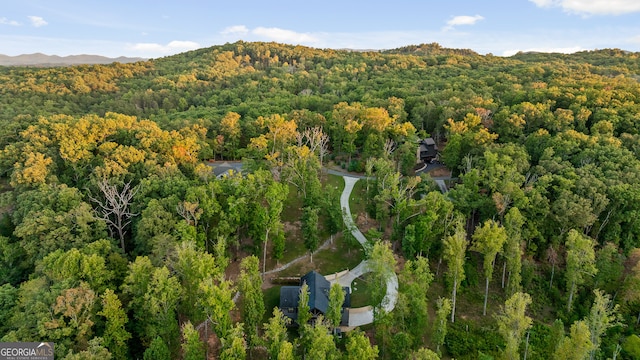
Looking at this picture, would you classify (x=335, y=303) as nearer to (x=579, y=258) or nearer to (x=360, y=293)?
(x=360, y=293)

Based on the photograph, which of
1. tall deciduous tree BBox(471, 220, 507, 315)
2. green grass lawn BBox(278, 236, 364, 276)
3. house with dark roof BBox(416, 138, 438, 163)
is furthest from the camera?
house with dark roof BBox(416, 138, 438, 163)

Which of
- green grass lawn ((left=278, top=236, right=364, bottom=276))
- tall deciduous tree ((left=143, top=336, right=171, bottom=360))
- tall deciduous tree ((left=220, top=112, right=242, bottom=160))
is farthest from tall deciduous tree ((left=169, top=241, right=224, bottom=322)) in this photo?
tall deciduous tree ((left=220, top=112, right=242, bottom=160))

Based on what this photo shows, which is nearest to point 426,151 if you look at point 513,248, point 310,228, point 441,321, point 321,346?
point 513,248

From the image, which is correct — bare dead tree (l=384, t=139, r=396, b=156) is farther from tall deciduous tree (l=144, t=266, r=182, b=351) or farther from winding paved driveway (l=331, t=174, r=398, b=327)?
tall deciduous tree (l=144, t=266, r=182, b=351)

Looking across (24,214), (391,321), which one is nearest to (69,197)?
(24,214)

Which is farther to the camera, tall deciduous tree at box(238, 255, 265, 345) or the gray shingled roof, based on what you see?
the gray shingled roof

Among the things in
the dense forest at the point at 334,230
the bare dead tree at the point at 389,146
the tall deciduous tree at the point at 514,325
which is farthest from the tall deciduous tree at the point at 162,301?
the bare dead tree at the point at 389,146

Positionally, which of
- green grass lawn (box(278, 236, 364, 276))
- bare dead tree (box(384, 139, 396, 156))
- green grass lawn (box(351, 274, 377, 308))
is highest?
bare dead tree (box(384, 139, 396, 156))
